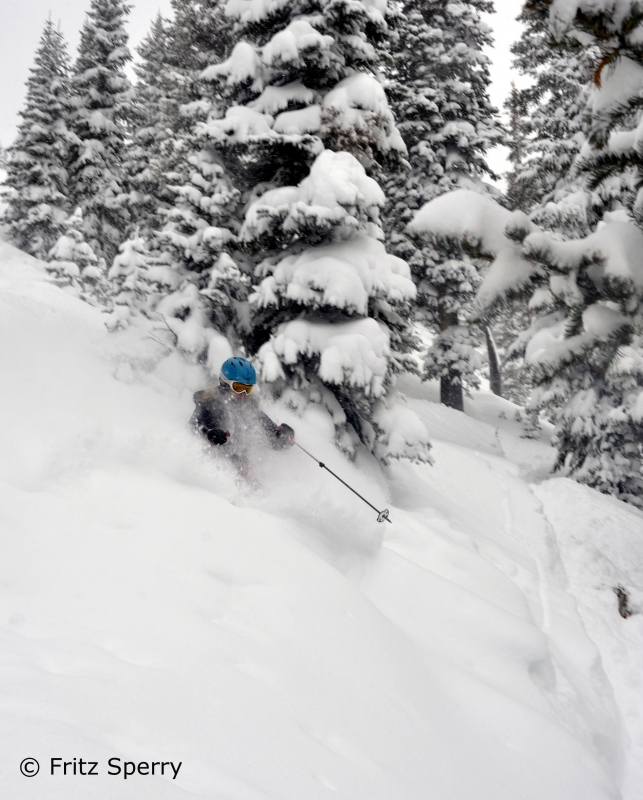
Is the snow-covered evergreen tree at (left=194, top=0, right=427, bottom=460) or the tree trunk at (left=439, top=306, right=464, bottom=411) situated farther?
the tree trunk at (left=439, top=306, right=464, bottom=411)

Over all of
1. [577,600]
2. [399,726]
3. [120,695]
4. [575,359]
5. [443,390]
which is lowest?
[443,390]

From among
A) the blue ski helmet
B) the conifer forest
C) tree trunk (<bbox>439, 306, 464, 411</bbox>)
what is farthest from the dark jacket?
tree trunk (<bbox>439, 306, 464, 411</bbox>)

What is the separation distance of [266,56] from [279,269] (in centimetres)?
359

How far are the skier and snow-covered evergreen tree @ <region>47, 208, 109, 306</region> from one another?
1614 cm

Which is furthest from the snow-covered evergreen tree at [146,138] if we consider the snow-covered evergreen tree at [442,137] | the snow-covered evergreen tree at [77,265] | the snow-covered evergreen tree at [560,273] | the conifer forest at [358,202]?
the snow-covered evergreen tree at [560,273]

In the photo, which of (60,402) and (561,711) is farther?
(60,402)

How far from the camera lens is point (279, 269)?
28.2 feet

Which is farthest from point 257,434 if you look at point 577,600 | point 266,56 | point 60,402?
point 266,56

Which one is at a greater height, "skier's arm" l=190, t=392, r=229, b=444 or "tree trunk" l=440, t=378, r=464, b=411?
"skier's arm" l=190, t=392, r=229, b=444

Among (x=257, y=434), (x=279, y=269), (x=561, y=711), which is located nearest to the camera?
(x=561, y=711)

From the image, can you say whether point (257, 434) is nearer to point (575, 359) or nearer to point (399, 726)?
point (399, 726)

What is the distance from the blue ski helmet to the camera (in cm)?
700

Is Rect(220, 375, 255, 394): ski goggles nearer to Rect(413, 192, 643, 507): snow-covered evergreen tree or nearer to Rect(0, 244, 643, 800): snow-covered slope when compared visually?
Rect(0, 244, 643, 800): snow-covered slope

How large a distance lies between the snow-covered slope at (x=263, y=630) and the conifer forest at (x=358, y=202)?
171 cm
